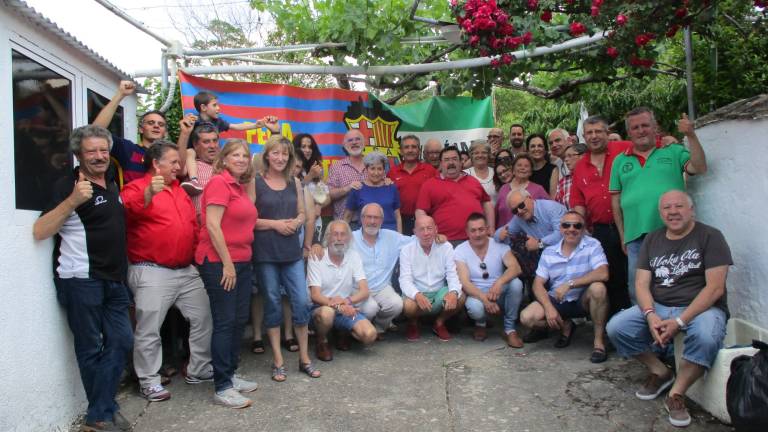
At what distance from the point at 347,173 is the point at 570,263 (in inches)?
91.3

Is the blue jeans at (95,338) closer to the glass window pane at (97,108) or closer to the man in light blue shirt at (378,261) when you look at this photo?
the glass window pane at (97,108)

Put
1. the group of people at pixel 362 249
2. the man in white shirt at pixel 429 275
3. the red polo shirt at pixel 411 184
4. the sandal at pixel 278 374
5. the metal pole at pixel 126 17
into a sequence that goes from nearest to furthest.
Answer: the group of people at pixel 362 249
the sandal at pixel 278 374
the metal pole at pixel 126 17
the man in white shirt at pixel 429 275
the red polo shirt at pixel 411 184

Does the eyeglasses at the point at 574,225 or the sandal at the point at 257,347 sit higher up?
the eyeglasses at the point at 574,225

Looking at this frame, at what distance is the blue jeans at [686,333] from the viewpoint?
146 inches

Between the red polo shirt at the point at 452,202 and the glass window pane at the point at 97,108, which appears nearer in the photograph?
the glass window pane at the point at 97,108

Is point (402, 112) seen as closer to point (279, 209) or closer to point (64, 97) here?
point (279, 209)

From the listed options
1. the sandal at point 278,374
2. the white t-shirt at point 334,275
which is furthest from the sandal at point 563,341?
the sandal at point 278,374

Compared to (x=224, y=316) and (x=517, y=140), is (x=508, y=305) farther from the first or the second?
(x=224, y=316)

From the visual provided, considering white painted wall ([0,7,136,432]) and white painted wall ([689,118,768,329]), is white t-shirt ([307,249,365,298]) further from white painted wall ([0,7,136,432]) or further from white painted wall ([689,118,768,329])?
white painted wall ([689,118,768,329])

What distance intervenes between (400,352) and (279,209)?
1721 millimetres

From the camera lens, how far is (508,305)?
559 cm

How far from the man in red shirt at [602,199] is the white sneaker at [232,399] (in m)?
3.19

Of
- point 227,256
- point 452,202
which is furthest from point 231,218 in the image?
point 452,202

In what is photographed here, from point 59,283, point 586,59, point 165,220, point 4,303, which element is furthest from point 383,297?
point 586,59
